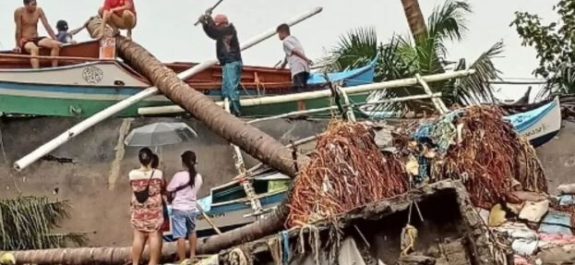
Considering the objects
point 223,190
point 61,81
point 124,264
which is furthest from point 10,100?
point 124,264

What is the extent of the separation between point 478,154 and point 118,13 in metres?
7.30

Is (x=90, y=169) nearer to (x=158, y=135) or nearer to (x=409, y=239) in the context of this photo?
(x=158, y=135)

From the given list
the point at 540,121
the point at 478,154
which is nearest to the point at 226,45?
the point at 540,121

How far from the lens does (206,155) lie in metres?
17.5

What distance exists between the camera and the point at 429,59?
19484 mm

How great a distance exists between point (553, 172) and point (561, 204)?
7.35m

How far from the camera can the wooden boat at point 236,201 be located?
615 inches

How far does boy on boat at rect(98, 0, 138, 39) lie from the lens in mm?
16828

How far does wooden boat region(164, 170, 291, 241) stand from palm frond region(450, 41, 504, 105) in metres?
4.59

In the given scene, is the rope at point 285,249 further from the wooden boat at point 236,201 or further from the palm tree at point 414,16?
the palm tree at point 414,16

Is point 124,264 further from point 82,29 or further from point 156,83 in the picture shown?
point 82,29

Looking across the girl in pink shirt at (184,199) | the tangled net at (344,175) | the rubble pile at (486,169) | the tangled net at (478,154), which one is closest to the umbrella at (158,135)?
the girl in pink shirt at (184,199)

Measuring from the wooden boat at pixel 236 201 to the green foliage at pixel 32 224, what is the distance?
2.03 meters

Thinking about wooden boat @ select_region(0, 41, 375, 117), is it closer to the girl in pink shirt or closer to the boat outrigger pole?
the boat outrigger pole
